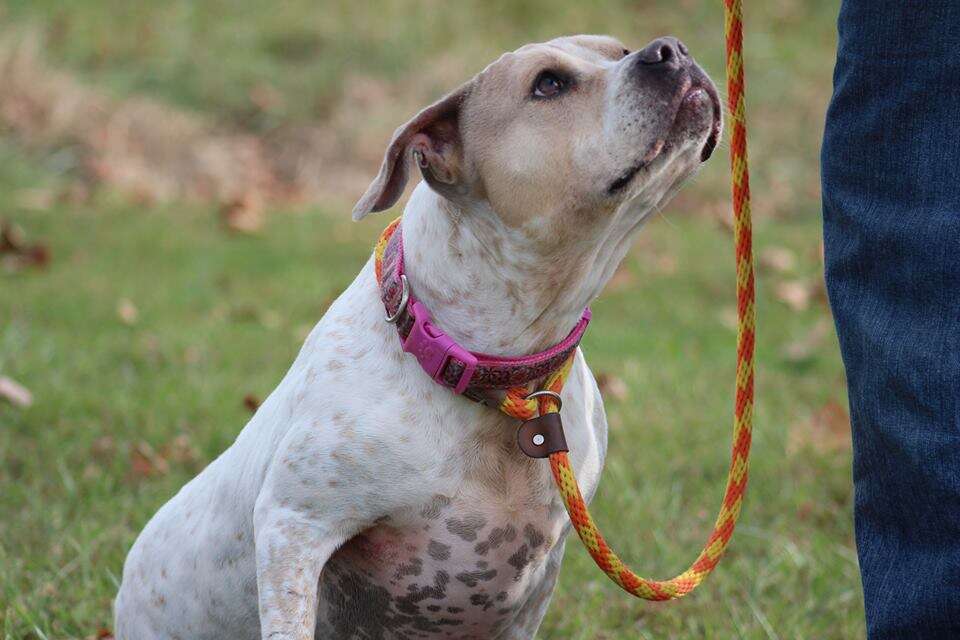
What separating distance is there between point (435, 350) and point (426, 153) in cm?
40

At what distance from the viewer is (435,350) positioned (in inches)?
93.8

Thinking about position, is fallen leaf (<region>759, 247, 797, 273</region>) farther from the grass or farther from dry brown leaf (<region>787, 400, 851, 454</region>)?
dry brown leaf (<region>787, 400, 851, 454</region>)

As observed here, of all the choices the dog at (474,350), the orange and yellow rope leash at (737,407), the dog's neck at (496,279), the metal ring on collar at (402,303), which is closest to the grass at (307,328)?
the orange and yellow rope leash at (737,407)

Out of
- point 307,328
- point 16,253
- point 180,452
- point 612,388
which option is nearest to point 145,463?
point 180,452

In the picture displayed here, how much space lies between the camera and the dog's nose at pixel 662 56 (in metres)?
2.37

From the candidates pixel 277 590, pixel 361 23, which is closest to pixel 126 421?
pixel 277 590

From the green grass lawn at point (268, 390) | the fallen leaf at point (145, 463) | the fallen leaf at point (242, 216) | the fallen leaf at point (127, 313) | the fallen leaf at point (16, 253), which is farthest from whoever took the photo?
the fallen leaf at point (242, 216)

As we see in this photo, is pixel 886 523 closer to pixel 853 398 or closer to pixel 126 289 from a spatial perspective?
pixel 853 398

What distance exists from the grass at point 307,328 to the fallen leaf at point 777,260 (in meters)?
0.04

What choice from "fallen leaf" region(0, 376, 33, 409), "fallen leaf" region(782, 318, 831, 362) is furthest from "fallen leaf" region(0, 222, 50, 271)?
"fallen leaf" region(782, 318, 831, 362)

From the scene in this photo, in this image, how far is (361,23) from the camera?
1034cm

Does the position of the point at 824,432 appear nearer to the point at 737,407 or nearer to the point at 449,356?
the point at 737,407

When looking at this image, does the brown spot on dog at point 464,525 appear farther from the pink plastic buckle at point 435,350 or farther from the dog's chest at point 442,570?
the pink plastic buckle at point 435,350

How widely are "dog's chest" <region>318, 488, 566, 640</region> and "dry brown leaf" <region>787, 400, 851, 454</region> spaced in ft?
7.08
